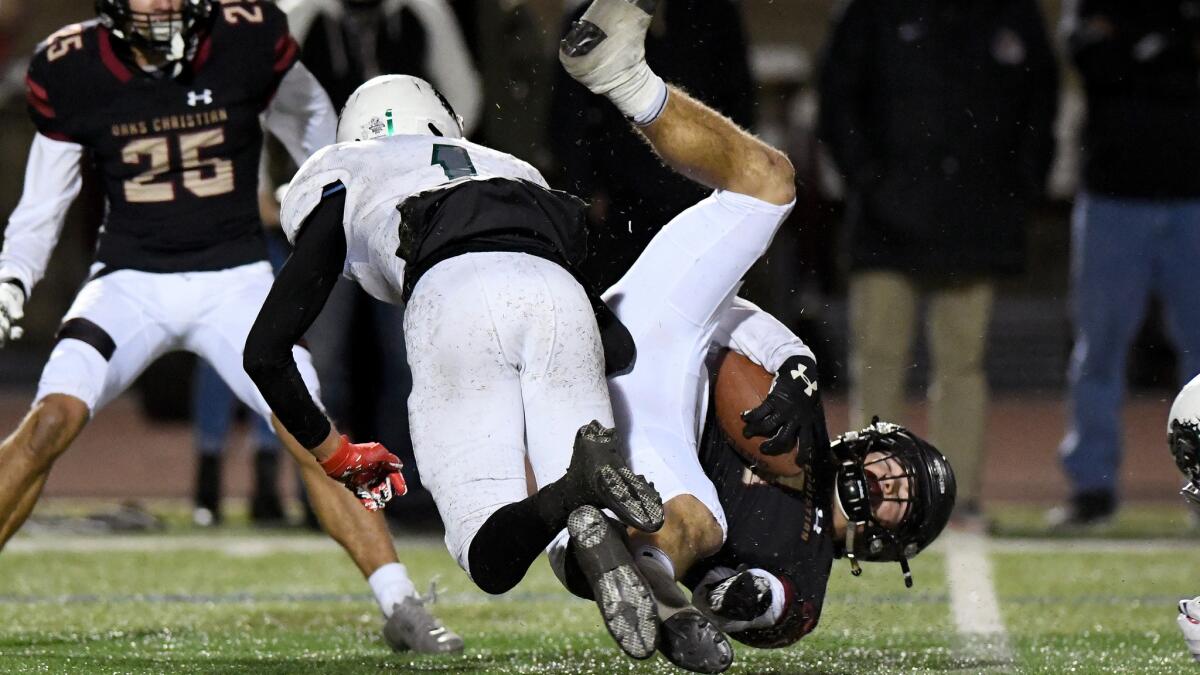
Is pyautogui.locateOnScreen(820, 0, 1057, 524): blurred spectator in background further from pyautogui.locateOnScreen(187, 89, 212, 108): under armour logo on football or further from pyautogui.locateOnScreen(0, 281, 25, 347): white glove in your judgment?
pyautogui.locateOnScreen(0, 281, 25, 347): white glove

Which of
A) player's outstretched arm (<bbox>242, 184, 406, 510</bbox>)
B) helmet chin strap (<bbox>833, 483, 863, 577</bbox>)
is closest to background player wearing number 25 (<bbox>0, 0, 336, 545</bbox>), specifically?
player's outstretched arm (<bbox>242, 184, 406, 510</bbox>)

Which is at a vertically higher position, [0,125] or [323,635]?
[323,635]

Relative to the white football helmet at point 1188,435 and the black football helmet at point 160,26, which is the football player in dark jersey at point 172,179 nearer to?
the black football helmet at point 160,26

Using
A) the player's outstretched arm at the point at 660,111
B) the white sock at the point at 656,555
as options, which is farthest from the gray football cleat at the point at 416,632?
the player's outstretched arm at the point at 660,111

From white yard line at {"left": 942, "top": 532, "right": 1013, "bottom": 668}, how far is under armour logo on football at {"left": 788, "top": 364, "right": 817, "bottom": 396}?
79cm

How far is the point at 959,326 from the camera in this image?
288 inches

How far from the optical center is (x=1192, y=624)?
165 inches

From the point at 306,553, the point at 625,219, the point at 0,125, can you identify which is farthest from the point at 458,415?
the point at 0,125

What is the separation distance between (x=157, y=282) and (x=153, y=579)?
62.6 inches

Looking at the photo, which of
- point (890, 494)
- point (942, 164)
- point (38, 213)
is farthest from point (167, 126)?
point (942, 164)

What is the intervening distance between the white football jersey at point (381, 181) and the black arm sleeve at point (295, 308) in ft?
0.10

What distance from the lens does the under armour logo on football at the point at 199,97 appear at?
212 inches

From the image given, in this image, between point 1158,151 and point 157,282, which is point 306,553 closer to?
point 157,282

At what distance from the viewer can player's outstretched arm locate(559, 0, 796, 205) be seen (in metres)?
4.16
